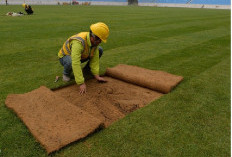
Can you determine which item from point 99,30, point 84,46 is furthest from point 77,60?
point 99,30

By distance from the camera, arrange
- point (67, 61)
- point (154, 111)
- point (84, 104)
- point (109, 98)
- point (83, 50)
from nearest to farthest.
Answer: point (154, 111) < point (84, 104) < point (109, 98) < point (83, 50) < point (67, 61)

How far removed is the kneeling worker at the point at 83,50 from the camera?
9.74 feet

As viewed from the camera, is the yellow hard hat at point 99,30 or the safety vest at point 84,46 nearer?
the yellow hard hat at point 99,30

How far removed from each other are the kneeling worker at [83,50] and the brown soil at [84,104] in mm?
290

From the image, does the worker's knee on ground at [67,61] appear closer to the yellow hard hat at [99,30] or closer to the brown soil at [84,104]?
the brown soil at [84,104]

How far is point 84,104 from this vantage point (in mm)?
2924

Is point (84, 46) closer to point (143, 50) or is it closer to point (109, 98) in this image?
point (109, 98)

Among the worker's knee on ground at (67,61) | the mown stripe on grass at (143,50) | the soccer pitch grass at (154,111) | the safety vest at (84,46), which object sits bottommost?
the soccer pitch grass at (154,111)

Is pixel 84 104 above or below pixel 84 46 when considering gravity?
below

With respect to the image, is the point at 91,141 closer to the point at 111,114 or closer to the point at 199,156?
the point at 111,114

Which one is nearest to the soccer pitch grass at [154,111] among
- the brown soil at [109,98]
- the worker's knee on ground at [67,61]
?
the brown soil at [109,98]

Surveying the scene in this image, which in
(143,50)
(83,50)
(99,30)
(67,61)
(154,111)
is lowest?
(154,111)

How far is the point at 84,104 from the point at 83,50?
898 mm

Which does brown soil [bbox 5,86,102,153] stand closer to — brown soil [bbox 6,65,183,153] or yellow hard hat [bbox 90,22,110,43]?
brown soil [bbox 6,65,183,153]
